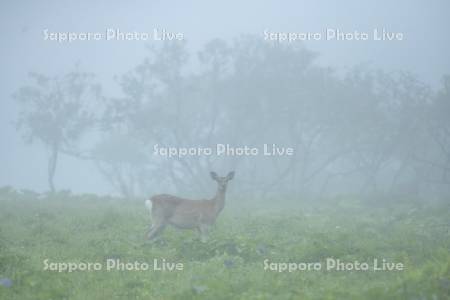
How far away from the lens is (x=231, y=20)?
99.6 m

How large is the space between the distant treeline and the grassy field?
2591 cm

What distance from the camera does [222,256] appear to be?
15562mm

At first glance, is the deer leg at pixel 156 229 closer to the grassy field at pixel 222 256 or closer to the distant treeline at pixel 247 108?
the grassy field at pixel 222 256

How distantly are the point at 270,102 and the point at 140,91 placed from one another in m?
10.3

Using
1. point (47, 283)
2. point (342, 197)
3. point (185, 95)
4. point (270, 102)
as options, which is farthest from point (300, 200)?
point (47, 283)

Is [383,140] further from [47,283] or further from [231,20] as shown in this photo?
[231,20]

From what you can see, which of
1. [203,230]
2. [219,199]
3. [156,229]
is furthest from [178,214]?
[219,199]

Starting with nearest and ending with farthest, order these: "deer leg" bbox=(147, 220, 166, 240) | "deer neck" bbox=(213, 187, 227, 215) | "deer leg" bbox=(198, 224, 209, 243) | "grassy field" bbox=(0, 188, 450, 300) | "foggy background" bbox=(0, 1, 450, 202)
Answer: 1. "grassy field" bbox=(0, 188, 450, 300)
2. "deer leg" bbox=(198, 224, 209, 243)
3. "deer leg" bbox=(147, 220, 166, 240)
4. "deer neck" bbox=(213, 187, 227, 215)
5. "foggy background" bbox=(0, 1, 450, 202)

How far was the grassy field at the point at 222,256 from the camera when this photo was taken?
41.7ft

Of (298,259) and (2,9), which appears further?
(2,9)

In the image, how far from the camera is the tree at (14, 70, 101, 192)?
5209cm

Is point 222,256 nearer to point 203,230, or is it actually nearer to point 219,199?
point 203,230

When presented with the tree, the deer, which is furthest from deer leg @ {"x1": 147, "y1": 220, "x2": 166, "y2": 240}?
the tree

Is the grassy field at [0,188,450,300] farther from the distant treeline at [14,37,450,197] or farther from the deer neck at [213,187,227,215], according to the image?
the distant treeline at [14,37,450,197]
